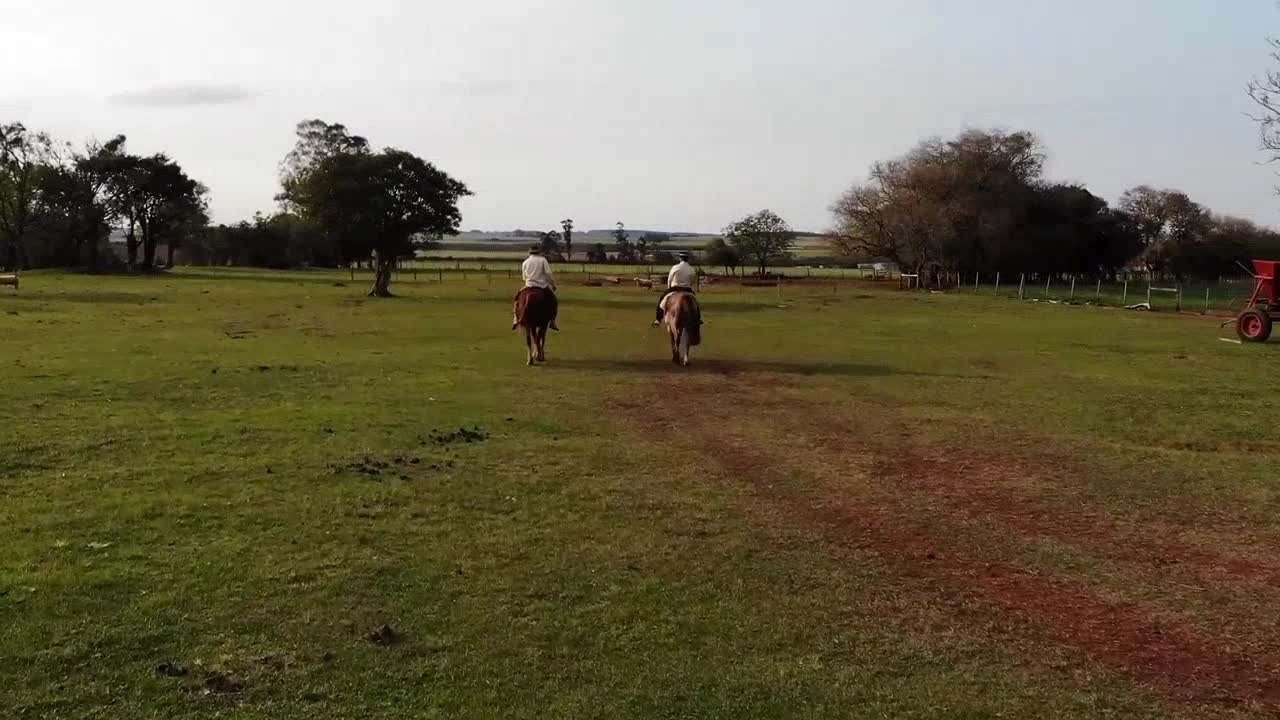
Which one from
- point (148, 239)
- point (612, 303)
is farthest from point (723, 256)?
point (612, 303)

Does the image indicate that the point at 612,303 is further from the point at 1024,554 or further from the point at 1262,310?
the point at 1024,554

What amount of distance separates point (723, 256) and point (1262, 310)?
6562 cm

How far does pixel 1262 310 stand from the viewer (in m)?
24.2

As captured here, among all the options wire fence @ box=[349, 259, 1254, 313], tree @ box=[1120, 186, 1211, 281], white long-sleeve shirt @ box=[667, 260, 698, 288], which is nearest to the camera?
white long-sleeve shirt @ box=[667, 260, 698, 288]

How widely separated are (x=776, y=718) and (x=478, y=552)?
109 inches

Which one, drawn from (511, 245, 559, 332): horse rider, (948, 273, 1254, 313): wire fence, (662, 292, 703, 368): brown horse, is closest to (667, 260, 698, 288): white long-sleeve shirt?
(662, 292, 703, 368): brown horse

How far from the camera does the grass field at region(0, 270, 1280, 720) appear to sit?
4508 mm

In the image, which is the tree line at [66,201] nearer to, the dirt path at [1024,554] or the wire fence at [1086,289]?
the wire fence at [1086,289]

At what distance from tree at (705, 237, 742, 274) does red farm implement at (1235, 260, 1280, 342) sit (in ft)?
198

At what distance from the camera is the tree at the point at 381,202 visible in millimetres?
41312

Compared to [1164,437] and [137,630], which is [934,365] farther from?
[137,630]

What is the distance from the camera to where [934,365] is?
60.4 ft

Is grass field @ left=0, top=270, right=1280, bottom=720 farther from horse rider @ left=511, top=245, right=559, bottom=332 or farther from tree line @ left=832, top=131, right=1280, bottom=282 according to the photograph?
tree line @ left=832, top=131, right=1280, bottom=282

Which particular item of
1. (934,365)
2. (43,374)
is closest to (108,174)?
(43,374)
